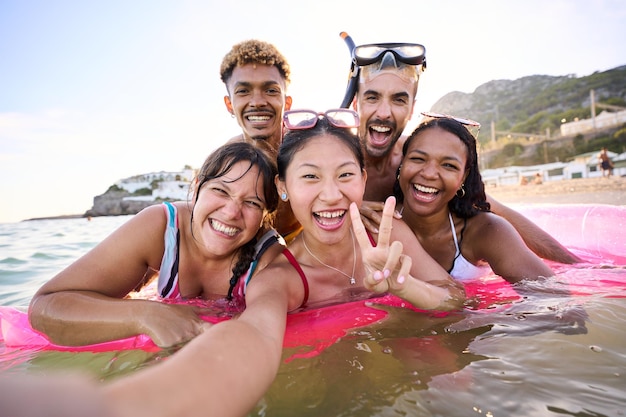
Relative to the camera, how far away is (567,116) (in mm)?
41875

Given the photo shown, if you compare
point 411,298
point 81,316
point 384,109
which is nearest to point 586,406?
point 411,298

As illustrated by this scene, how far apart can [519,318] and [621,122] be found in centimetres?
3729

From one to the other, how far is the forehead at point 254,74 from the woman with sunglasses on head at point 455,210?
1.71m

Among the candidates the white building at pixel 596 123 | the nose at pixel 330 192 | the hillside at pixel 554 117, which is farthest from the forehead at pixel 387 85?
the white building at pixel 596 123

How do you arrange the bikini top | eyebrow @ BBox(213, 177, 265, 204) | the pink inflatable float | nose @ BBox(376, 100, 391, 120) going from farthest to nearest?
1. nose @ BBox(376, 100, 391, 120)
2. the bikini top
3. eyebrow @ BBox(213, 177, 265, 204)
4. the pink inflatable float

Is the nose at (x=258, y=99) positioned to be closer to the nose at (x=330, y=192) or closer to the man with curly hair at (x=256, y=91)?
the man with curly hair at (x=256, y=91)

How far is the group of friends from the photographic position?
212 centimetres

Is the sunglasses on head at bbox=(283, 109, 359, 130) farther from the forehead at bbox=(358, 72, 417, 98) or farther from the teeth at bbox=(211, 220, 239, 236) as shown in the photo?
the forehead at bbox=(358, 72, 417, 98)

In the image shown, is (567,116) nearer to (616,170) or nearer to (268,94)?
(616,170)

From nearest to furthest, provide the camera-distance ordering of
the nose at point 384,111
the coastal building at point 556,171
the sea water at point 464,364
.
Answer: the sea water at point 464,364 → the nose at point 384,111 → the coastal building at point 556,171

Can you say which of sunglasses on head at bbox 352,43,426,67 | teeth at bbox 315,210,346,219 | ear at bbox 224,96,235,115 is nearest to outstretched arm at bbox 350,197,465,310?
teeth at bbox 315,210,346,219

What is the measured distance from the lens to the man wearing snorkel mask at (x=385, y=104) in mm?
3922

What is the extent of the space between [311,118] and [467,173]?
5.22 ft

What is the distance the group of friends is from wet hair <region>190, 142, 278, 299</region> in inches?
0.4
